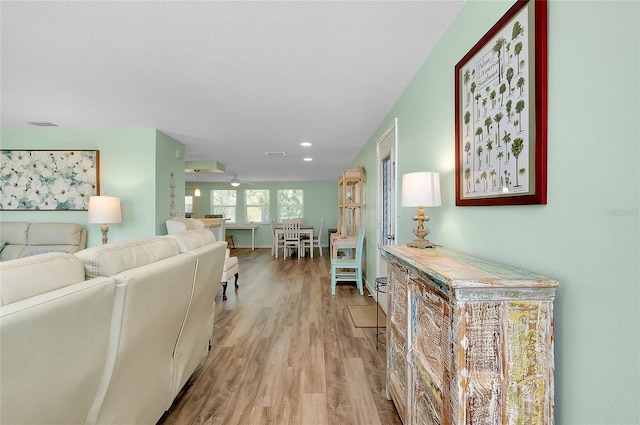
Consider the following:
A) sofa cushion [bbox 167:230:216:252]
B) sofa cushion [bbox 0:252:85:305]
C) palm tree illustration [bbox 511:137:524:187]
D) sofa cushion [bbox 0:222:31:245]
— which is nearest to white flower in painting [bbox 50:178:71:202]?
sofa cushion [bbox 0:222:31:245]

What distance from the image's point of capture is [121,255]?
4.15ft

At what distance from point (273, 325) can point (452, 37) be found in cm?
299

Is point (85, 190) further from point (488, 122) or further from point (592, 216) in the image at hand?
point (592, 216)

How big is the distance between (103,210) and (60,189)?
3.53ft

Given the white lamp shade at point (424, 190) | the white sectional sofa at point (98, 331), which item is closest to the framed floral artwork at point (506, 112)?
the white lamp shade at point (424, 190)

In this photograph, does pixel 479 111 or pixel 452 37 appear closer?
pixel 479 111

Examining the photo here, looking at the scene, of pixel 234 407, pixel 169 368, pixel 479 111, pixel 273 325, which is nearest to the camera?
pixel 479 111

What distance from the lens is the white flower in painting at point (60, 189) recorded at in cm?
402

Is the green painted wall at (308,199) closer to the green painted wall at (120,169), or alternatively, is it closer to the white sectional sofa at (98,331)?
the green painted wall at (120,169)

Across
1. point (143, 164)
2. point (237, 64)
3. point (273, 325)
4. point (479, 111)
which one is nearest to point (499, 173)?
point (479, 111)

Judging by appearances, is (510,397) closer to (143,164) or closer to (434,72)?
(434,72)

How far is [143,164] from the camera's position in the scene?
157 inches

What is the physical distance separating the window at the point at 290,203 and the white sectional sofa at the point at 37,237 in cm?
675

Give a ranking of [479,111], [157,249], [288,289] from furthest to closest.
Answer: [288,289]
[157,249]
[479,111]
